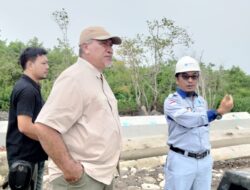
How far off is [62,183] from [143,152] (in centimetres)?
441

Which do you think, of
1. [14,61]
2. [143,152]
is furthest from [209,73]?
Answer: [143,152]

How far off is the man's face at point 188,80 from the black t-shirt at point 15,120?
3.79 ft

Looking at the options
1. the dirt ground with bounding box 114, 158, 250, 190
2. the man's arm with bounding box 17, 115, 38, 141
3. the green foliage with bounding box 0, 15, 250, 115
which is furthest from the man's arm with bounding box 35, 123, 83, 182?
the green foliage with bounding box 0, 15, 250, 115

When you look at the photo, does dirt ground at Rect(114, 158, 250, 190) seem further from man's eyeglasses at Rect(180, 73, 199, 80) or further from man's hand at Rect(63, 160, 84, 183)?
man's hand at Rect(63, 160, 84, 183)

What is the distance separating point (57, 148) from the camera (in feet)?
9.18

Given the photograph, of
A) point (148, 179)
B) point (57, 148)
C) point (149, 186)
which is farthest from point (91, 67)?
point (148, 179)

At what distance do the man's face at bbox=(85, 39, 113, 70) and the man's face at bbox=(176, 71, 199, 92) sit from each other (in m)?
1.03

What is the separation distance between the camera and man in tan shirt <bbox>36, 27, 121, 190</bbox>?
2.82 meters

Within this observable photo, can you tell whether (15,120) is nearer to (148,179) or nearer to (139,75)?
(148,179)

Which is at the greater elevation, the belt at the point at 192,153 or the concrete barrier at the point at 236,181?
the concrete barrier at the point at 236,181

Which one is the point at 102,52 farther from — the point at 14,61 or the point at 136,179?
the point at 14,61

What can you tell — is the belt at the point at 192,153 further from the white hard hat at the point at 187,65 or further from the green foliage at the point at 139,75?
the green foliage at the point at 139,75

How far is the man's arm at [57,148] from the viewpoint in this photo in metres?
2.80

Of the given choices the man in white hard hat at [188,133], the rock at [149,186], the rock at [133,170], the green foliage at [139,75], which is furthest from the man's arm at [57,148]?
the green foliage at [139,75]
